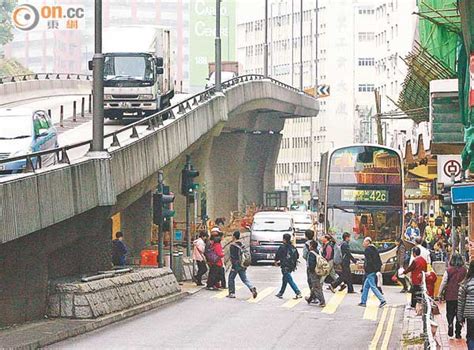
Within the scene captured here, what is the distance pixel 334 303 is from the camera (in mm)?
33500

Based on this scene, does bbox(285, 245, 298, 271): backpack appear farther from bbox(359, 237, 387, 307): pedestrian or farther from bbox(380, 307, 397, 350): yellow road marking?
bbox(380, 307, 397, 350): yellow road marking

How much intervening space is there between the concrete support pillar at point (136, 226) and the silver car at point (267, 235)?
6.55 meters

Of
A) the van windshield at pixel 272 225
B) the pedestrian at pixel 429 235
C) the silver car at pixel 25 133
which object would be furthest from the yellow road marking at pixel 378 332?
the van windshield at pixel 272 225

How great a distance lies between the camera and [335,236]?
42.4 metres

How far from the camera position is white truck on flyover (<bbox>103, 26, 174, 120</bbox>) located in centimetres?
4509

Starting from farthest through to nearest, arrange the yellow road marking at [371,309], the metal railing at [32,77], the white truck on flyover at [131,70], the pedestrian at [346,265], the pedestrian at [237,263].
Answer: the metal railing at [32,77]
the white truck on flyover at [131,70]
the pedestrian at [346,265]
the pedestrian at [237,263]
the yellow road marking at [371,309]

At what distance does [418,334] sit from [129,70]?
2381 cm

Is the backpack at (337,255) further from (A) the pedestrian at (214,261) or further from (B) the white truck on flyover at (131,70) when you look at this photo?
(B) the white truck on flyover at (131,70)

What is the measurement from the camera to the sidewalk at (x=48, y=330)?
2148 centimetres

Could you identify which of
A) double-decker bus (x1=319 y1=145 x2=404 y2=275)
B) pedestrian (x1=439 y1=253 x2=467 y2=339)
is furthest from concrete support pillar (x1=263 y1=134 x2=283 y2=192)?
pedestrian (x1=439 y1=253 x2=467 y2=339)

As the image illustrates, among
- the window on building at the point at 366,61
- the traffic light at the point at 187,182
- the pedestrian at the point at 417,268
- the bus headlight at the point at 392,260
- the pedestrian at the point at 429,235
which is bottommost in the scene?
the bus headlight at the point at 392,260

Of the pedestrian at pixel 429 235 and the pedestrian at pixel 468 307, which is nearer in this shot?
the pedestrian at pixel 468 307

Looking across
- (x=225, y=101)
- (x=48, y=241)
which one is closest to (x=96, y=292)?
(x=48, y=241)

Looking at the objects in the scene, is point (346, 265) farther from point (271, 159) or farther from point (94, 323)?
point (271, 159)
